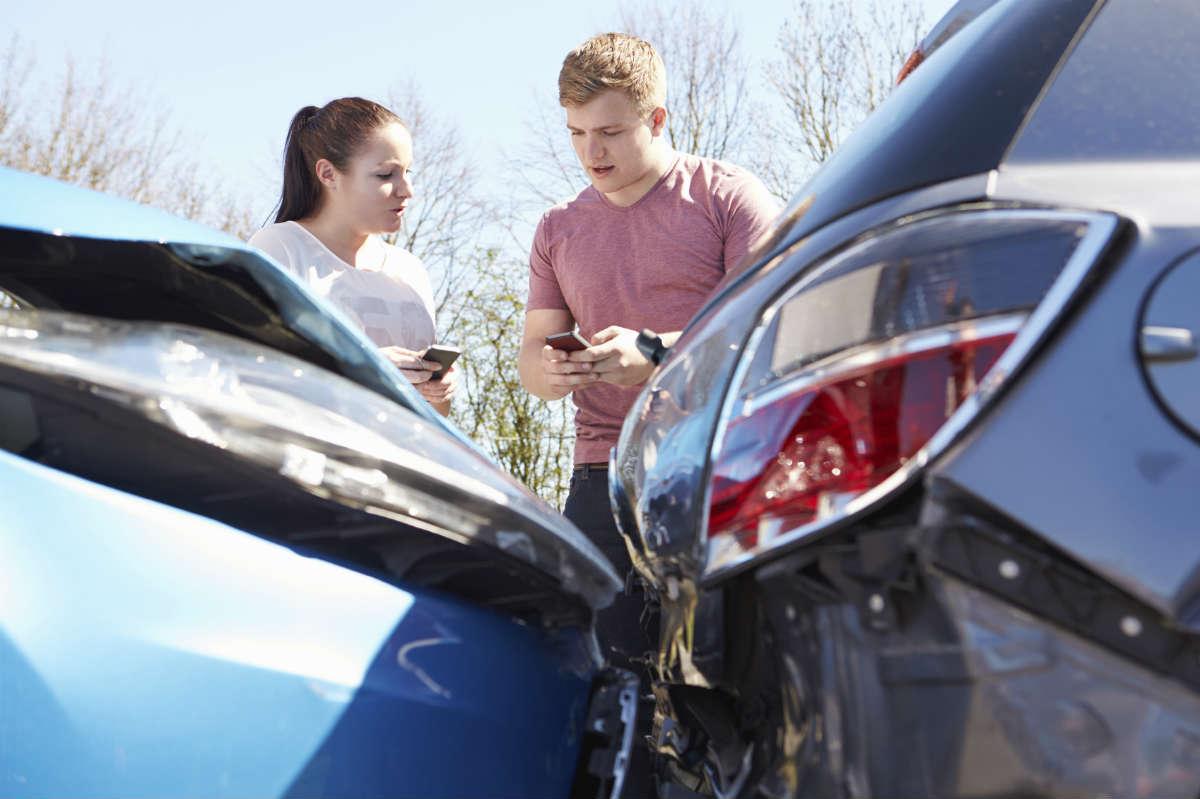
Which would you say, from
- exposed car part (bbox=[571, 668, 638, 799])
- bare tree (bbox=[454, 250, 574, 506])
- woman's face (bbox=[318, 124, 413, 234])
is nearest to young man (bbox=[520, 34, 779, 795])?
woman's face (bbox=[318, 124, 413, 234])

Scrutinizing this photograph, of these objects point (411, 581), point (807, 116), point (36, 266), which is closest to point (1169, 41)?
point (411, 581)

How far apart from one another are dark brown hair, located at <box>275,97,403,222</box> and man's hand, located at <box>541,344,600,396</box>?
1113mm

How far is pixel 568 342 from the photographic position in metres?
2.41

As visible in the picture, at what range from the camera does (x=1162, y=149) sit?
3.49ft

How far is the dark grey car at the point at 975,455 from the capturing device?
0.89 metres

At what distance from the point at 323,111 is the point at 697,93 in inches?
548

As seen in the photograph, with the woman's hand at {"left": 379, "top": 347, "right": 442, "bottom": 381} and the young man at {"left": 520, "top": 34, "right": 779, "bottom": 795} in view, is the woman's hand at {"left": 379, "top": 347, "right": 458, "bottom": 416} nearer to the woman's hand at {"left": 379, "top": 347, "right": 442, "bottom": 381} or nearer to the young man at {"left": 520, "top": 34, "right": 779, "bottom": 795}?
the woman's hand at {"left": 379, "top": 347, "right": 442, "bottom": 381}

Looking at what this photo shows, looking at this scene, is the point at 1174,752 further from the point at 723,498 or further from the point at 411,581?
the point at 411,581

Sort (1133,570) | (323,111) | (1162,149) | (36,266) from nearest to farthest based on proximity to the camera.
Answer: (1133,570) → (1162,149) → (36,266) → (323,111)

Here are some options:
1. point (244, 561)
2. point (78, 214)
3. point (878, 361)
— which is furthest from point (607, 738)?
point (78, 214)

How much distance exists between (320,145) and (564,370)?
4.10 ft

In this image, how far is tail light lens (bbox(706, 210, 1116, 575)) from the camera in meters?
0.96

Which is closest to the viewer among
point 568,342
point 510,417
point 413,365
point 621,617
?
point 568,342

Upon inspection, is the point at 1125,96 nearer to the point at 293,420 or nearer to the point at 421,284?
the point at 293,420
